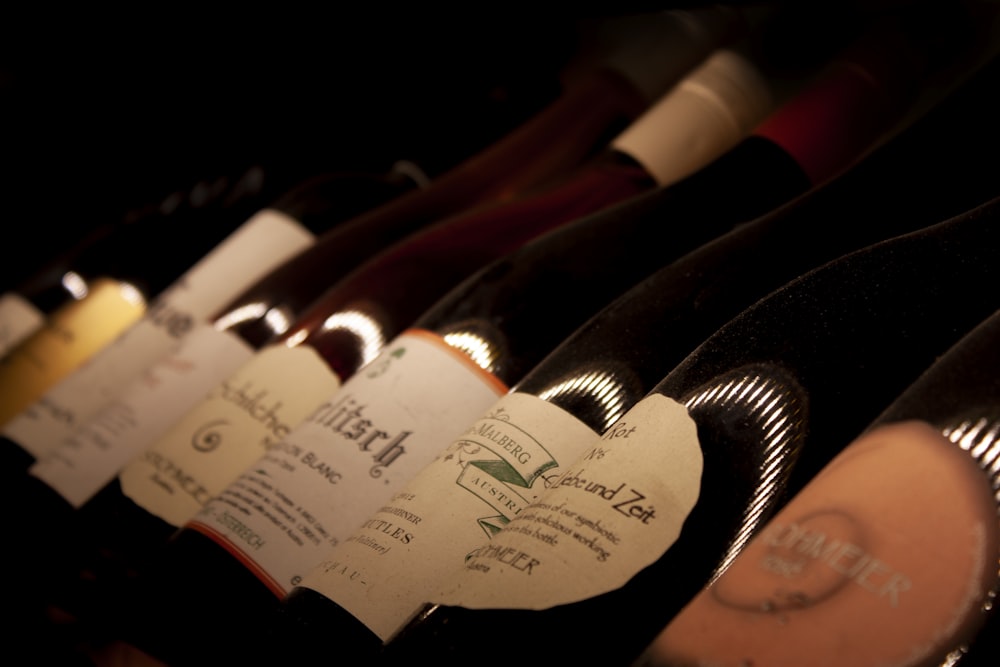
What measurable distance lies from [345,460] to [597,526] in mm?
152

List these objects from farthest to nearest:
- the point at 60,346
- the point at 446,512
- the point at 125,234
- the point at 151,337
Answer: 1. the point at 125,234
2. the point at 60,346
3. the point at 151,337
4. the point at 446,512

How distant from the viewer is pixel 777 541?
0.24 metres

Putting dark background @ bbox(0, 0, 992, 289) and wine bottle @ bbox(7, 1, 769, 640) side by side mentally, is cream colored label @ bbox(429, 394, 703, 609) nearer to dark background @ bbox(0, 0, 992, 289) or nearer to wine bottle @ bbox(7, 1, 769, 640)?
wine bottle @ bbox(7, 1, 769, 640)

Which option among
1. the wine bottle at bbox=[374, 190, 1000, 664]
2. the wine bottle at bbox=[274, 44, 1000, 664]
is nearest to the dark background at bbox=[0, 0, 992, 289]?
the wine bottle at bbox=[274, 44, 1000, 664]

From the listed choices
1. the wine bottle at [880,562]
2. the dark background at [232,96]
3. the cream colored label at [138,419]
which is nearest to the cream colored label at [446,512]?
the wine bottle at [880,562]

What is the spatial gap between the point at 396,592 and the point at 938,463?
194 millimetres

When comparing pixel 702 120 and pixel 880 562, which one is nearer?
pixel 880 562

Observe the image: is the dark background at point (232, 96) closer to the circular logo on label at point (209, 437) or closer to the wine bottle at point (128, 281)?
the wine bottle at point (128, 281)

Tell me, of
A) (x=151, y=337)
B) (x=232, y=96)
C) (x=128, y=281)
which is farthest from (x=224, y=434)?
(x=232, y=96)

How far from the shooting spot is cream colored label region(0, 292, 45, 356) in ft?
2.73

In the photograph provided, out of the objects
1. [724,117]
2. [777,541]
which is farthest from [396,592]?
[724,117]

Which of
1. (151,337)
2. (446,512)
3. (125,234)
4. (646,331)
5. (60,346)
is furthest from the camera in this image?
(125,234)

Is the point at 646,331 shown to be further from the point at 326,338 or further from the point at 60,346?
the point at 60,346

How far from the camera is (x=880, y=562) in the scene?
0.76ft
